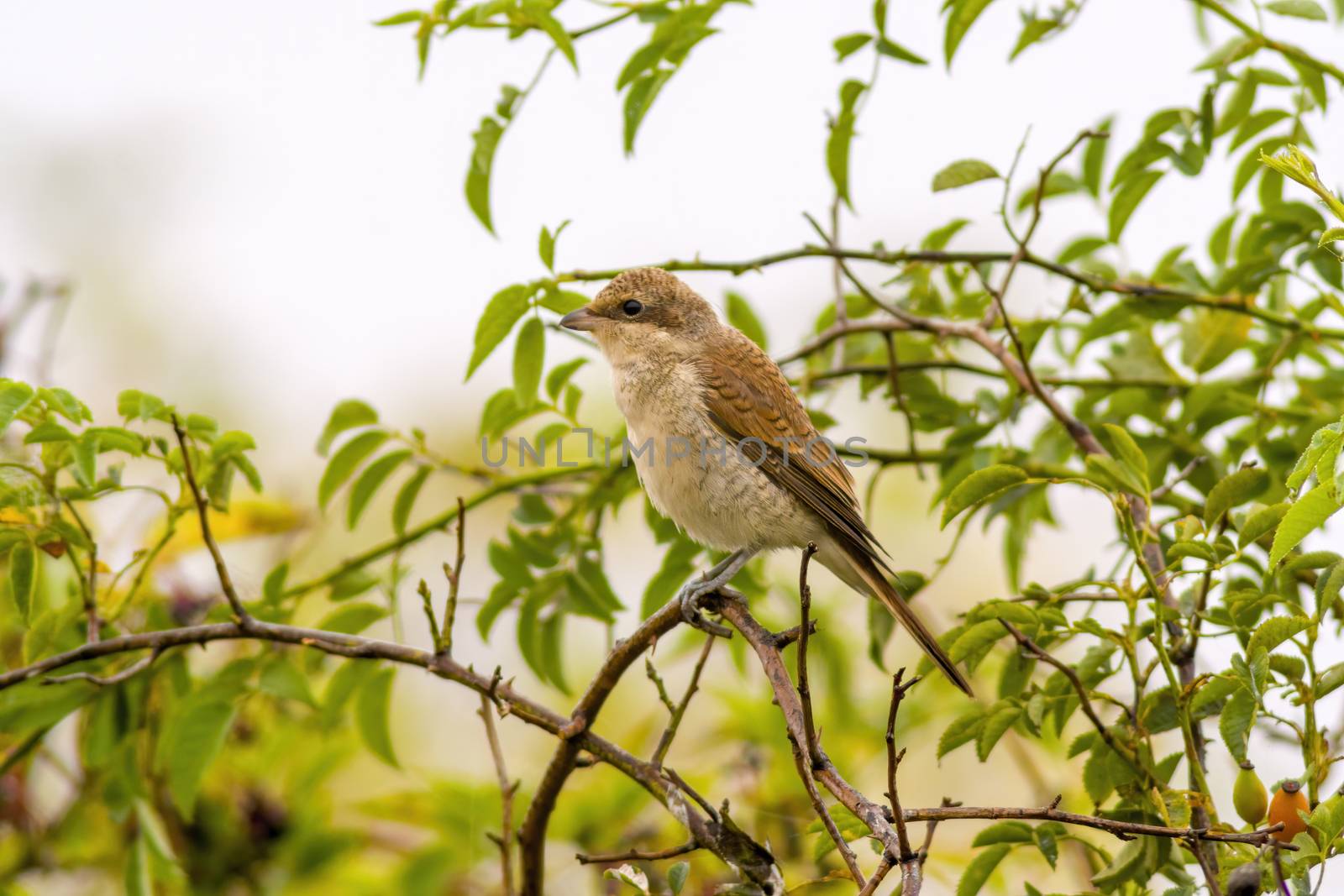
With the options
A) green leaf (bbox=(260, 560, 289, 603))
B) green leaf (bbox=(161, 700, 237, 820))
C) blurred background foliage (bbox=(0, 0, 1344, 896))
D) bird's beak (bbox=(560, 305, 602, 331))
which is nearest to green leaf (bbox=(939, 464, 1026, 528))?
blurred background foliage (bbox=(0, 0, 1344, 896))

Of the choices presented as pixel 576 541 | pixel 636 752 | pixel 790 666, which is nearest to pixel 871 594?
pixel 576 541

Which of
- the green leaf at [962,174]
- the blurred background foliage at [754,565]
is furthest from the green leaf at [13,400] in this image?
the green leaf at [962,174]

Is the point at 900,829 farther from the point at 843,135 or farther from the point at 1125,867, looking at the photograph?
the point at 843,135

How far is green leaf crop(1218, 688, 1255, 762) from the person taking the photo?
2.02 meters

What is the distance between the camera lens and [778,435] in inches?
147

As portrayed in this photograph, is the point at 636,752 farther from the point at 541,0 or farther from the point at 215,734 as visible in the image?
the point at 541,0

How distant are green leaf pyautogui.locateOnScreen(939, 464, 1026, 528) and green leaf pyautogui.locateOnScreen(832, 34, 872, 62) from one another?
4.07ft

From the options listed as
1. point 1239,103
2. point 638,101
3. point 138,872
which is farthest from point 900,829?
point 1239,103

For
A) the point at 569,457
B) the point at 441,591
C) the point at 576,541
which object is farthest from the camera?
the point at 441,591

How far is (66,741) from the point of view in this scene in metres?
4.68

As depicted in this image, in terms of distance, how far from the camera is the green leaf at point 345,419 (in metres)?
3.23

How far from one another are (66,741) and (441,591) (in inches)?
71.4

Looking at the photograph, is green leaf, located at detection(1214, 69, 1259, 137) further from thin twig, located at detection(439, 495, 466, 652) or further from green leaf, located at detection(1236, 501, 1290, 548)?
thin twig, located at detection(439, 495, 466, 652)

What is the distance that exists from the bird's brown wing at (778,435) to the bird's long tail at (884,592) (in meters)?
0.05
